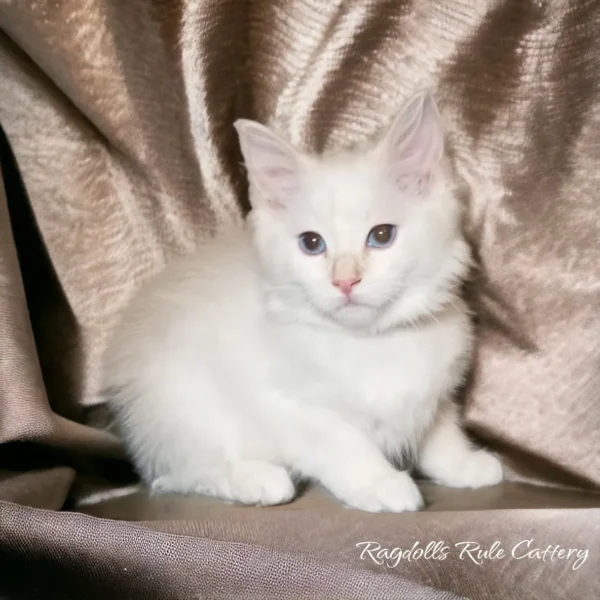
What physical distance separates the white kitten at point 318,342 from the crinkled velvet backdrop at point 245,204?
73 mm

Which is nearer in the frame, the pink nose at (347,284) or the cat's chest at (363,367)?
the pink nose at (347,284)

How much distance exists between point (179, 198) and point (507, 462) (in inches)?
33.0

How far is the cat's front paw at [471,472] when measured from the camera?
1.23 m

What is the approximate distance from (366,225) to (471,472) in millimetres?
502

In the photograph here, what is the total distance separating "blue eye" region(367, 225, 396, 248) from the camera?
1076 millimetres

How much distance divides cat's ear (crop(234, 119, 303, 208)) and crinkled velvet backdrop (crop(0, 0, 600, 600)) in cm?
27

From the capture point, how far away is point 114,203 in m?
1.39

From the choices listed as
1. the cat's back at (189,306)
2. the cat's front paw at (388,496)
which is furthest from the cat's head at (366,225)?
the cat's front paw at (388,496)

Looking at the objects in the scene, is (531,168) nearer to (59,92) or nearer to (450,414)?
(450,414)

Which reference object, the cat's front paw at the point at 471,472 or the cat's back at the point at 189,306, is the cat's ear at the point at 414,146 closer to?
the cat's back at the point at 189,306

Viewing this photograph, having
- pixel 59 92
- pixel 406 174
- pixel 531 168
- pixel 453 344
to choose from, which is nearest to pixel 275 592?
pixel 453 344

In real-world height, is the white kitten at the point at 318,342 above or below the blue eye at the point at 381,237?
below

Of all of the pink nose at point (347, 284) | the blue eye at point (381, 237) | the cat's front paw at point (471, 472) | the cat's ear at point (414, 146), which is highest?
the cat's ear at point (414, 146)

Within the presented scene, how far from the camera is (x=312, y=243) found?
43.8 inches
